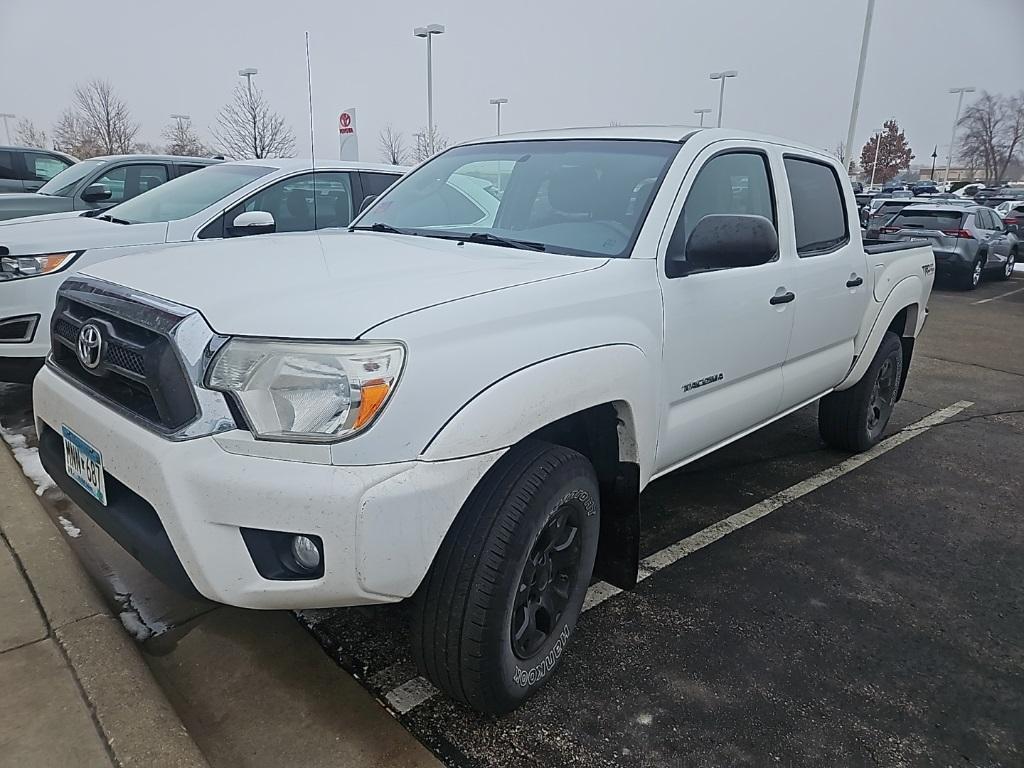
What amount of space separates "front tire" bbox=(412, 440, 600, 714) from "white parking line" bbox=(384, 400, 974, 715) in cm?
30

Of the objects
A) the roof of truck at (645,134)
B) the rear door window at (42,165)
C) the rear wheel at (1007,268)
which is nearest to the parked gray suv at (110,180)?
the rear door window at (42,165)

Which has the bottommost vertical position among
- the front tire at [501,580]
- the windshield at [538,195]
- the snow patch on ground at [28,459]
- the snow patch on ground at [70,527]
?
the snow patch on ground at [70,527]

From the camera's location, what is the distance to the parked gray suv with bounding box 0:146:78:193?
10.9m

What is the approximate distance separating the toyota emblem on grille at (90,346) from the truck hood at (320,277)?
0.18 meters

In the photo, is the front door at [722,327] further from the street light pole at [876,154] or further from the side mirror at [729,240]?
the street light pole at [876,154]

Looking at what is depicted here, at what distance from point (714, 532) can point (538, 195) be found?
1.88 meters

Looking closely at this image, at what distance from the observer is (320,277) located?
2.23 metres

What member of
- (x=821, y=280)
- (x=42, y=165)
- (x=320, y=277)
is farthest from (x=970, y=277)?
(x=42, y=165)

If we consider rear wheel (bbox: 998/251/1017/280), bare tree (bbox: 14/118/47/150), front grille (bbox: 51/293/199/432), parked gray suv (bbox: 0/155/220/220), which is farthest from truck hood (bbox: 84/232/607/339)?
bare tree (bbox: 14/118/47/150)

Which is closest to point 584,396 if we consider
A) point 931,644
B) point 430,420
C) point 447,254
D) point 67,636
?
point 430,420

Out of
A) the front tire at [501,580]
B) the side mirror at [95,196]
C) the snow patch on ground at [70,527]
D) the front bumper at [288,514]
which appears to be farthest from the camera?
the side mirror at [95,196]

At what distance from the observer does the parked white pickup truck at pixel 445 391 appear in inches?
73.2

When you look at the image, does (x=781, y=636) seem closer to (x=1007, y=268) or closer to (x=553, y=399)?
(x=553, y=399)

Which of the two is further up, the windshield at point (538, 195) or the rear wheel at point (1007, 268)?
the windshield at point (538, 195)
